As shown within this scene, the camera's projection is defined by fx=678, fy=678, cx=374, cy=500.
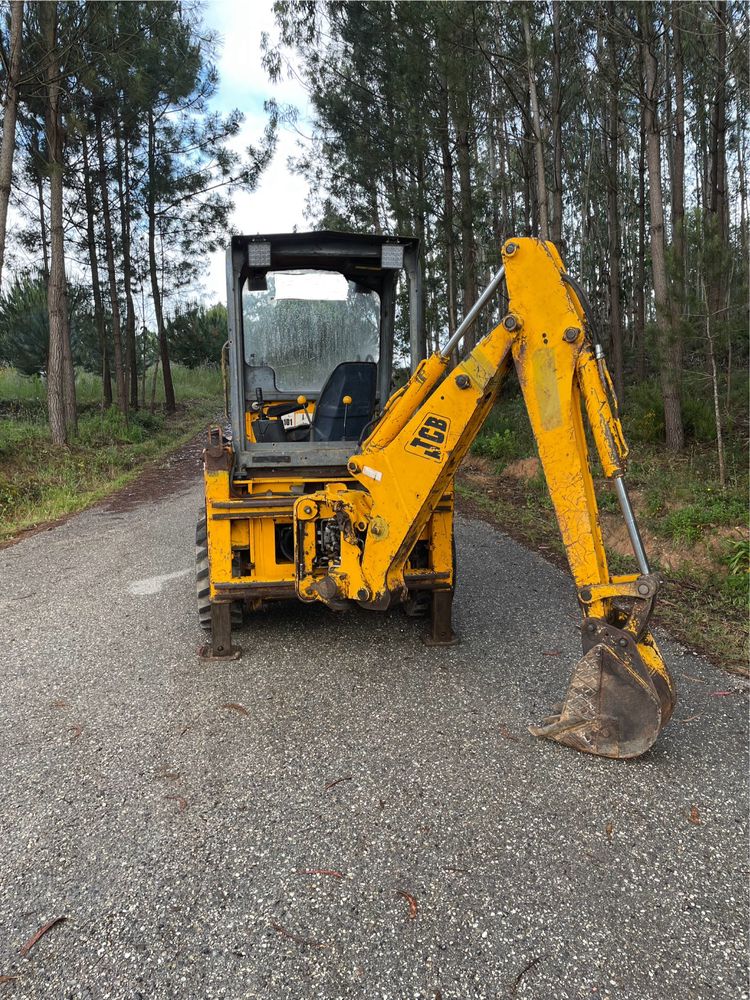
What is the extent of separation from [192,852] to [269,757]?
2.34ft

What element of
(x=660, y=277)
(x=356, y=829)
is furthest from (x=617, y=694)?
(x=660, y=277)

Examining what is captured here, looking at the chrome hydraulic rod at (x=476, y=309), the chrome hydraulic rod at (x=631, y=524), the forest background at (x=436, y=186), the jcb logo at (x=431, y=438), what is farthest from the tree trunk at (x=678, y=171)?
the chrome hydraulic rod at (x=631, y=524)

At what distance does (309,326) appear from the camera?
5.34 m

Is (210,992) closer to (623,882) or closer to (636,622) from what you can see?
(623,882)

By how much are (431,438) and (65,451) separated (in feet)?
39.1

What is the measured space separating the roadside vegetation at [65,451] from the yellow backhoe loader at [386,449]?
548cm

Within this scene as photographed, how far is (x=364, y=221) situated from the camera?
21.4 metres

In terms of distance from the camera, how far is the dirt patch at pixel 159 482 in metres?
10.9

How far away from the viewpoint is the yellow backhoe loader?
310 cm

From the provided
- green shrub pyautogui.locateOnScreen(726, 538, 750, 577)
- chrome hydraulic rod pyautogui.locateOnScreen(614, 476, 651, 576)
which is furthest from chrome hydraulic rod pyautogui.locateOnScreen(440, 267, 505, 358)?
green shrub pyautogui.locateOnScreen(726, 538, 750, 577)

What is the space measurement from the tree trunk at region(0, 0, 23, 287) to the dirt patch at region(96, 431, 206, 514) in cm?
435

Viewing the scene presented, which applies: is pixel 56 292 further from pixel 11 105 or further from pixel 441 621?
pixel 441 621

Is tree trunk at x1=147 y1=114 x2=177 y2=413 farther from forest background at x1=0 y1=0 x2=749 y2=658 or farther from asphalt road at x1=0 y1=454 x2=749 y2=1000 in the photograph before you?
asphalt road at x1=0 y1=454 x2=749 y2=1000

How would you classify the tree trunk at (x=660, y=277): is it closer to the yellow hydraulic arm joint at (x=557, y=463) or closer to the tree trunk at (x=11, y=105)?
the yellow hydraulic arm joint at (x=557, y=463)
